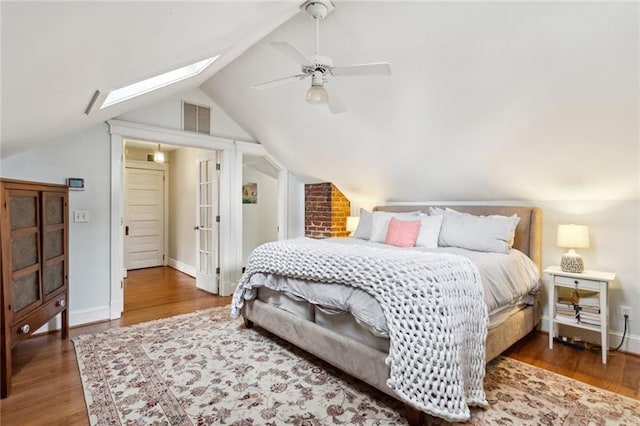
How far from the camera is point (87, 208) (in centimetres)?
327

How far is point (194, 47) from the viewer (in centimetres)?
203

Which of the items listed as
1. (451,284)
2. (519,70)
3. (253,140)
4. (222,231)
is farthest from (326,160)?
(451,284)

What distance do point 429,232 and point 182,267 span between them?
4552 mm

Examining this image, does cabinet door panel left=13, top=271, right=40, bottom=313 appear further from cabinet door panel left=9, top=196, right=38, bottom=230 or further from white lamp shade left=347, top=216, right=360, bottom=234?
white lamp shade left=347, top=216, right=360, bottom=234

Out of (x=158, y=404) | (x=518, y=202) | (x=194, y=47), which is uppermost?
(x=194, y=47)

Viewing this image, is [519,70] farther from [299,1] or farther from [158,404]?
[158,404]

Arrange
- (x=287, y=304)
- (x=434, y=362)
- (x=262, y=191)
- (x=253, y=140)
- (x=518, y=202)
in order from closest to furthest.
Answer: (x=434, y=362) < (x=287, y=304) < (x=518, y=202) < (x=253, y=140) < (x=262, y=191)

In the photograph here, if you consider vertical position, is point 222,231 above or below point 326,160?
below

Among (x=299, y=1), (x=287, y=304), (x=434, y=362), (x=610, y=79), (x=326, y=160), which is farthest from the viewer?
(x=326, y=160)

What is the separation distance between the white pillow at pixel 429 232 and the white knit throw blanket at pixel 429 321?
44.9 inches

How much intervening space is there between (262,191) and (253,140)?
143 centimetres

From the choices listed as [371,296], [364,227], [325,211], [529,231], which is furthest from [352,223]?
[371,296]

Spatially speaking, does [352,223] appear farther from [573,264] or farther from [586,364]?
[586,364]

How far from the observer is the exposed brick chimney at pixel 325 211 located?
15.8 feet
